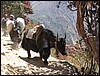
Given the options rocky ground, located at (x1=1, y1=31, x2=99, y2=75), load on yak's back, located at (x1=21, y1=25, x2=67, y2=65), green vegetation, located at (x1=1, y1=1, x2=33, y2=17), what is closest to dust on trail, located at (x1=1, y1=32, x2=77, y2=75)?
rocky ground, located at (x1=1, y1=31, x2=99, y2=75)

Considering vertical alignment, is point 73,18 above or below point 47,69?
above

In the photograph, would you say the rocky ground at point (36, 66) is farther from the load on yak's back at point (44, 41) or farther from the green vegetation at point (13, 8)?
the green vegetation at point (13, 8)

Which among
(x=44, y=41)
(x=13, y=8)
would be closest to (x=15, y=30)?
(x=44, y=41)

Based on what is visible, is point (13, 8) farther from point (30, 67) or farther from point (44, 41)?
point (30, 67)

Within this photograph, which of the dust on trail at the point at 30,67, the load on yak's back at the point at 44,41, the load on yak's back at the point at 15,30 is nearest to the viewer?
the dust on trail at the point at 30,67

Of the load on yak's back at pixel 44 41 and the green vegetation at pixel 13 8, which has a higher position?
the green vegetation at pixel 13 8

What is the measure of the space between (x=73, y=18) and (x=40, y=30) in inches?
87.9

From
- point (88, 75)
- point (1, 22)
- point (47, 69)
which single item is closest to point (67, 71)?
point (47, 69)

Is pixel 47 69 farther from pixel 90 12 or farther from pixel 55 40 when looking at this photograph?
pixel 90 12

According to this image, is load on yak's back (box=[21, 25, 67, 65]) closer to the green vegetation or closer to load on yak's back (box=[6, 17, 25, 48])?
load on yak's back (box=[6, 17, 25, 48])

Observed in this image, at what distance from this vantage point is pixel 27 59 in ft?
37.4

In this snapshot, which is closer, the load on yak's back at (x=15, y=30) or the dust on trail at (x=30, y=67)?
the dust on trail at (x=30, y=67)

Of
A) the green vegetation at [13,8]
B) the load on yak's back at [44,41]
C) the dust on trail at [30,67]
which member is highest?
the green vegetation at [13,8]

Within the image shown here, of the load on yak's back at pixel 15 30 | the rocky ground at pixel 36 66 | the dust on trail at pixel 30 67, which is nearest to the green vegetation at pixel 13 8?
the load on yak's back at pixel 15 30
